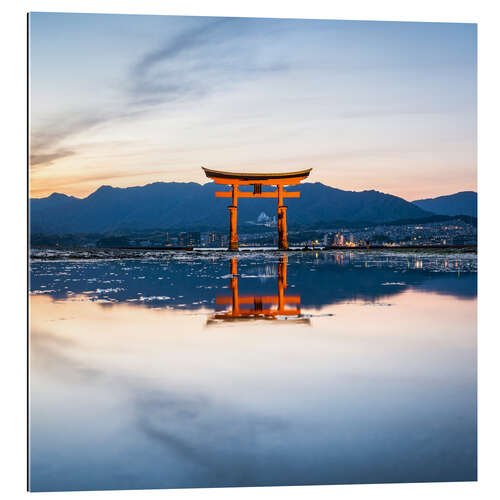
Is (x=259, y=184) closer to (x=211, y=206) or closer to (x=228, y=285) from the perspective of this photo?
(x=228, y=285)

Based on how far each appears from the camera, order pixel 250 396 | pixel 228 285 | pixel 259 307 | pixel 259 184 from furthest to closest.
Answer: pixel 259 184, pixel 228 285, pixel 259 307, pixel 250 396

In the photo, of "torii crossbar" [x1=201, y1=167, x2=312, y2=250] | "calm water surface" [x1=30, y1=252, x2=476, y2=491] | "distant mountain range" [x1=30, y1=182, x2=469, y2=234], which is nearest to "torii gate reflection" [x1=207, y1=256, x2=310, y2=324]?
"calm water surface" [x1=30, y1=252, x2=476, y2=491]

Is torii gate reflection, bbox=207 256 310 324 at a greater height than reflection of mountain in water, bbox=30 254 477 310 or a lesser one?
lesser

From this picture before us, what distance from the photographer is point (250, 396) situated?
3.26 metres

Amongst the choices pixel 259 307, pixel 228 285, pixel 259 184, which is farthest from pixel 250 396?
pixel 259 184

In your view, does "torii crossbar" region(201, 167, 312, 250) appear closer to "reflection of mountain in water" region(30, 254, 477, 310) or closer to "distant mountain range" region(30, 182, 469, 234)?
"reflection of mountain in water" region(30, 254, 477, 310)

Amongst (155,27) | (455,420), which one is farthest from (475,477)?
(155,27)

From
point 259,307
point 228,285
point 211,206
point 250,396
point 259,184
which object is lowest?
point 250,396

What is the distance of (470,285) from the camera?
25.4ft

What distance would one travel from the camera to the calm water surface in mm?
2713

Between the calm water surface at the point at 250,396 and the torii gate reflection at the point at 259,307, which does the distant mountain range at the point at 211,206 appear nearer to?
the torii gate reflection at the point at 259,307

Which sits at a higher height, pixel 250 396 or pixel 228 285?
pixel 228 285

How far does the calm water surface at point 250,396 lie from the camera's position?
2.71m

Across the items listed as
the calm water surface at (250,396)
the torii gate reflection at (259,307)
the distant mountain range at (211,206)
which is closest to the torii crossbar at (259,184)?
the torii gate reflection at (259,307)
